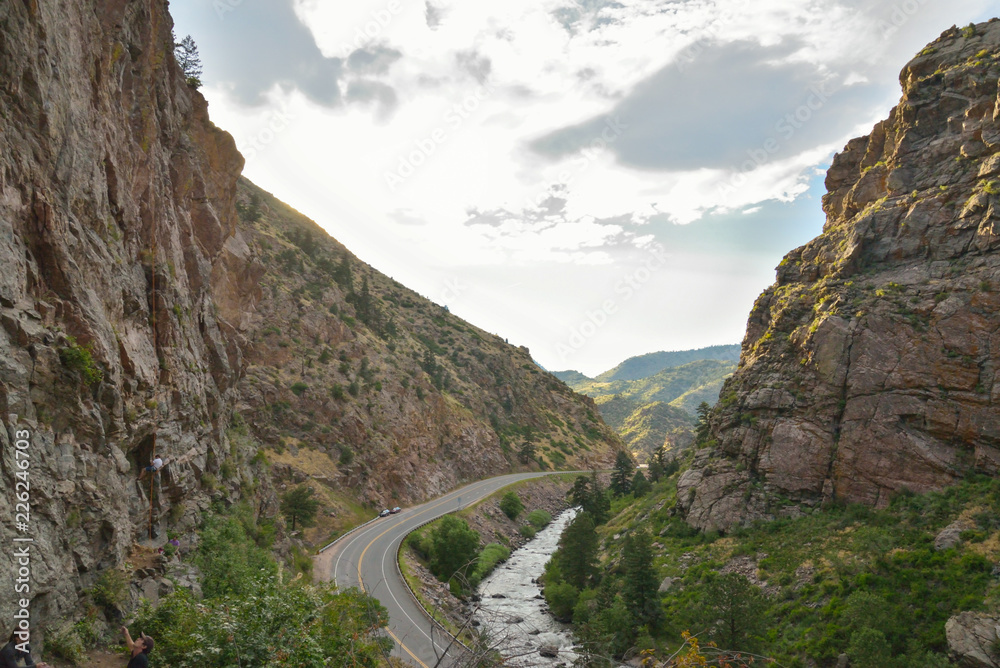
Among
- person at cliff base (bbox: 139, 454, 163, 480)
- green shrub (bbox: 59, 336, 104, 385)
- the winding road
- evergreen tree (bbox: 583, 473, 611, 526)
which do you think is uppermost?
green shrub (bbox: 59, 336, 104, 385)

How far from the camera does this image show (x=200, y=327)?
2792 centimetres

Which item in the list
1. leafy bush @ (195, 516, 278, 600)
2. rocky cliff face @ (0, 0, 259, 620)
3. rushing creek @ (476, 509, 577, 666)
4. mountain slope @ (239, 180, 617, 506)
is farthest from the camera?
mountain slope @ (239, 180, 617, 506)

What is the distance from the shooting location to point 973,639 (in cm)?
2038

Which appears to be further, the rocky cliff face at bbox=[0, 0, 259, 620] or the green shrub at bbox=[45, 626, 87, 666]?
the rocky cliff face at bbox=[0, 0, 259, 620]

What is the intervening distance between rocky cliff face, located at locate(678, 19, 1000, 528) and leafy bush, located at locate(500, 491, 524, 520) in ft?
82.9

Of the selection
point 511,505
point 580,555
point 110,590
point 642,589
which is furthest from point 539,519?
point 110,590

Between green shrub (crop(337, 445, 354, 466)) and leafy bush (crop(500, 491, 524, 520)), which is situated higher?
green shrub (crop(337, 445, 354, 466))

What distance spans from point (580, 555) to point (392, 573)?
48.5ft

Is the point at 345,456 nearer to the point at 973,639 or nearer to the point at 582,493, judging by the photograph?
the point at 582,493

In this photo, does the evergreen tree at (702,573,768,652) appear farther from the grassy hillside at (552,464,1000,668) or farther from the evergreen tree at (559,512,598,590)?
the evergreen tree at (559,512,598,590)

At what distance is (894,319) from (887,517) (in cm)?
1308

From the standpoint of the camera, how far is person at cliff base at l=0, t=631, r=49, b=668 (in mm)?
8531

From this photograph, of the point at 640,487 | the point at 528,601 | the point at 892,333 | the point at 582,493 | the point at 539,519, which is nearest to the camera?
the point at 892,333

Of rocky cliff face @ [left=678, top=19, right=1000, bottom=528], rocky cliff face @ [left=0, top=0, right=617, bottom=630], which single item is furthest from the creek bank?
rocky cliff face @ [left=678, top=19, right=1000, bottom=528]
